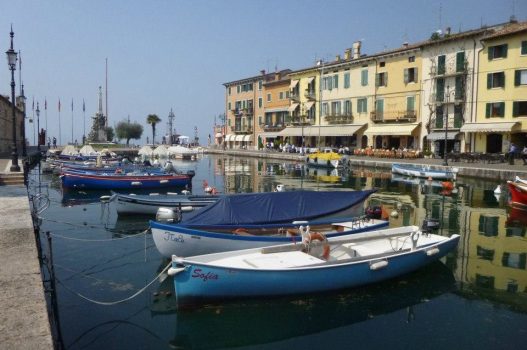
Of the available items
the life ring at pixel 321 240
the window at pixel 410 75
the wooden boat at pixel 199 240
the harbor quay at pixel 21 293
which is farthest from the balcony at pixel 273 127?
the harbor quay at pixel 21 293

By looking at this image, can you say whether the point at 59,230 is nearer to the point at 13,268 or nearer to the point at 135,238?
the point at 135,238

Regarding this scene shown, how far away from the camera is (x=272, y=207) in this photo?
15586 millimetres

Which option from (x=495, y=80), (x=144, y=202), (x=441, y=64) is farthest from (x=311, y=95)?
(x=144, y=202)

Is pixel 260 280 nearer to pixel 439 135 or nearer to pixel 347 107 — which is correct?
pixel 439 135

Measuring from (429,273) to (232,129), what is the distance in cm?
8174

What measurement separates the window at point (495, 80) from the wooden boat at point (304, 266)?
3740 cm

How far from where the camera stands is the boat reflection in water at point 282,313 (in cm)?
958

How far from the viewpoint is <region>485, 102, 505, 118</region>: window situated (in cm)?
4488

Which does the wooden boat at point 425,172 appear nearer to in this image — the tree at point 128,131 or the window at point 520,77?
the window at point 520,77

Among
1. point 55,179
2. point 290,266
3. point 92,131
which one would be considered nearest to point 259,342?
point 290,266

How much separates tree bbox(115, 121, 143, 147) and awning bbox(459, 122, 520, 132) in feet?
267

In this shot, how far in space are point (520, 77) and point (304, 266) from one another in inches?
1629

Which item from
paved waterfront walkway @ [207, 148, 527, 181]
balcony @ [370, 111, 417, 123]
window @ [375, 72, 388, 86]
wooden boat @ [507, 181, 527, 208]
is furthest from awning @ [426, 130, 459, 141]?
wooden boat @ [507, 181, 527, 208]

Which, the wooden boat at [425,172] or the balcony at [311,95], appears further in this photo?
the balcony at [311,95]
